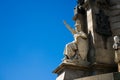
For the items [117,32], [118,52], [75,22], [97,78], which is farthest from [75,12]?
[97,78]

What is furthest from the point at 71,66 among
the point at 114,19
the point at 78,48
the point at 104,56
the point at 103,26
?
the point at 114,19

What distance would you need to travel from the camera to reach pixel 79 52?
1506cm

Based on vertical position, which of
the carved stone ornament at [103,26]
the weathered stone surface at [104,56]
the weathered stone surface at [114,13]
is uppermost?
the weathered stone surface at [114,13]

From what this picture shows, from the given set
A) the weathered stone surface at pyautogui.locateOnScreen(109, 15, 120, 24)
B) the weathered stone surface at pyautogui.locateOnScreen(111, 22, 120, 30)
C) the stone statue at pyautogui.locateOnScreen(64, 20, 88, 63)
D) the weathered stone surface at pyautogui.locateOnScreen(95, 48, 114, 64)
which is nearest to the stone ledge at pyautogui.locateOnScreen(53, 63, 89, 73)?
the stone statue at pyautogui.locateOnScreen(64, 20, 88, 63)

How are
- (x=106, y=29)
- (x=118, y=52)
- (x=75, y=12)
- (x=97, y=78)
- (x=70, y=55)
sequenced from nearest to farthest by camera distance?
(x=97, y=78), (x=118, y=52), (x=70, y=55), (x=106, y=29), (x=75, y=12)

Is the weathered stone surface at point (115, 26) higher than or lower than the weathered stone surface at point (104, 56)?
higher

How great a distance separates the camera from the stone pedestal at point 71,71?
46.7 ft

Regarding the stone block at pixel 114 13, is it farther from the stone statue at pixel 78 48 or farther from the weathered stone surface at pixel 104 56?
the weathered stone surface at pixel 104 56

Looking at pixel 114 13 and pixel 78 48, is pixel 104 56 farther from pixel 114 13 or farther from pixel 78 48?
pixel 114 13

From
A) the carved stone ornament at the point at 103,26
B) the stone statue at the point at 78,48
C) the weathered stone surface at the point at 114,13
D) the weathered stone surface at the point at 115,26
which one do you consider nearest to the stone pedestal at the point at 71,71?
the stone statue at the point at 78,48

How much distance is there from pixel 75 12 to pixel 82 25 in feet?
3.55

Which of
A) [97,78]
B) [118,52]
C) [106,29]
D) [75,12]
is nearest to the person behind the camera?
[97,78]

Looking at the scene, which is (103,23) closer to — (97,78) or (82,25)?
(82,25)

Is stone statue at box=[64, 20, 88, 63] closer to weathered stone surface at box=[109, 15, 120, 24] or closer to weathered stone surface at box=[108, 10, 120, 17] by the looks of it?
weathered stone surface at box=[109, 15, 120, 24]
